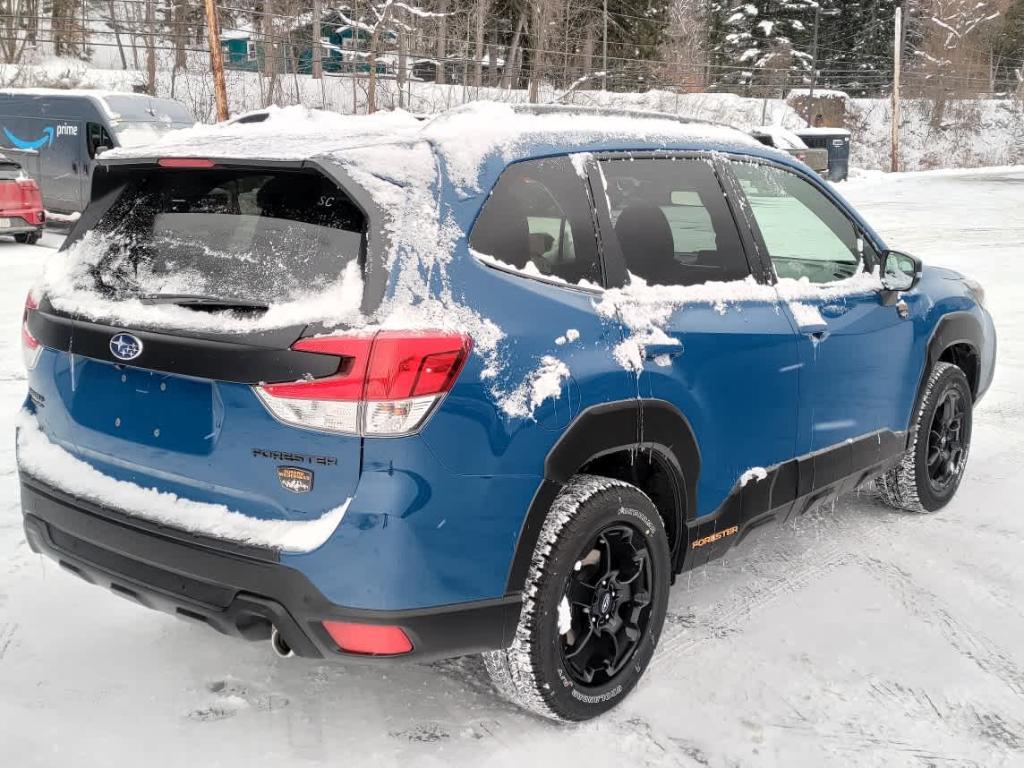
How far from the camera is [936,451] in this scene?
5.11 m

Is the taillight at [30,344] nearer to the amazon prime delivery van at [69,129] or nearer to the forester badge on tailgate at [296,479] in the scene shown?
the forester badge on tailgate at [296,479]

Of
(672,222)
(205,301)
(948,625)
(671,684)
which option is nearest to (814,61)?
(948,625)

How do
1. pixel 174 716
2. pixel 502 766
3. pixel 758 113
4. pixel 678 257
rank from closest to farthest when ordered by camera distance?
pixel 502 766, pixel 174 716, pixel 678 257, pixel 758 113

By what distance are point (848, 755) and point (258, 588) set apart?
175 centimetres

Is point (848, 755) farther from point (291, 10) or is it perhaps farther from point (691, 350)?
point (291, 10)

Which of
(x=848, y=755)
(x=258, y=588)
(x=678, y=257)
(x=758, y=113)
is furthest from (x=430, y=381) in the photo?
(x=758, y=113)

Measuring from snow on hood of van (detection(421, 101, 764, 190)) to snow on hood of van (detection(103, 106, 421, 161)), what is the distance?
0.49 ft

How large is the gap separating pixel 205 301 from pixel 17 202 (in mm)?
13998

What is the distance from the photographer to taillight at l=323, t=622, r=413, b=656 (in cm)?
254

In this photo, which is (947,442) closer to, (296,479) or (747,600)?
(747,600)

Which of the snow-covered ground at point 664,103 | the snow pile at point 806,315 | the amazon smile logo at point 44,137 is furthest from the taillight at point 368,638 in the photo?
the snow-covered ground at point 664,103

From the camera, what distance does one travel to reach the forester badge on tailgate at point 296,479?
8.17ft

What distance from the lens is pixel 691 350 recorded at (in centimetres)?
321

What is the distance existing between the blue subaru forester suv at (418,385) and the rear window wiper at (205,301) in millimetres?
11
